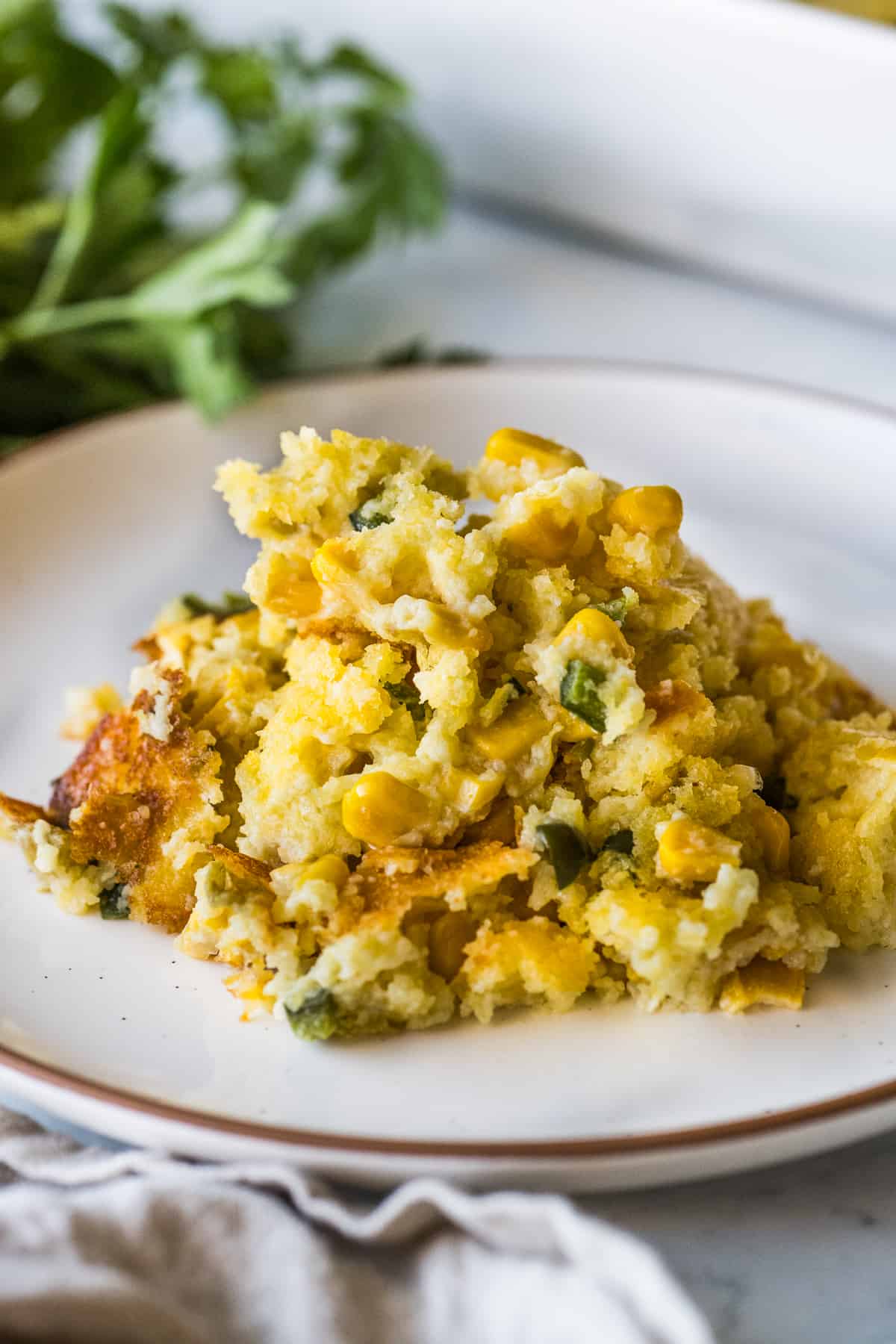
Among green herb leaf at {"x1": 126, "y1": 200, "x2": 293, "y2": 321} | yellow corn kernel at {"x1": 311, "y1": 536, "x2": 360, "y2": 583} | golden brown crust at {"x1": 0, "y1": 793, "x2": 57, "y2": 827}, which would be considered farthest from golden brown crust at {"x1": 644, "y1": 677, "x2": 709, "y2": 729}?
green herb leaf at {"x1": 126, "y1": 200, "x2": 293, "y2": 321}

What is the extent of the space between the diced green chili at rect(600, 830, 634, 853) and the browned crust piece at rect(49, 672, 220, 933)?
654 millimetres

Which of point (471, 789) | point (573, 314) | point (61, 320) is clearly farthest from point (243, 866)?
point (573, 314)

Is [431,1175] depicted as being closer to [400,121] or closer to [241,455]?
[241,455]

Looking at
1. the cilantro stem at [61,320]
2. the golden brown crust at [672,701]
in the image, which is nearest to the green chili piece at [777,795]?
the golden brown crust at [672,701]

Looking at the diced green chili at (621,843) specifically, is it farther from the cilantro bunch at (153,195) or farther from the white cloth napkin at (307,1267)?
the cilantro bunch at (153,195)

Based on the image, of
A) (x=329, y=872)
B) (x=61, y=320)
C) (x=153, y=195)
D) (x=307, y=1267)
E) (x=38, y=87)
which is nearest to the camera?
(x=307, y=1267)

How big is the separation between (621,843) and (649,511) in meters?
0.51

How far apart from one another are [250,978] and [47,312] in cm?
244

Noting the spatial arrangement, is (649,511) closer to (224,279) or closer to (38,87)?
(224,279)

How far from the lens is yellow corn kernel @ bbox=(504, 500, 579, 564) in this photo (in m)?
2.29

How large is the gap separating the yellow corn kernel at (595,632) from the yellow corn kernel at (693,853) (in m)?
0.27

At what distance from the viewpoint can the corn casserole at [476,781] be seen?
215cm

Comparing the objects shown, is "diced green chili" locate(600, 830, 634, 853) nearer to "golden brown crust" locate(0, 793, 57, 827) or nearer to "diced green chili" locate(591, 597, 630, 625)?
"diced green chili" locate(591, 597, 630, 625)

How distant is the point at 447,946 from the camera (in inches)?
85.9
